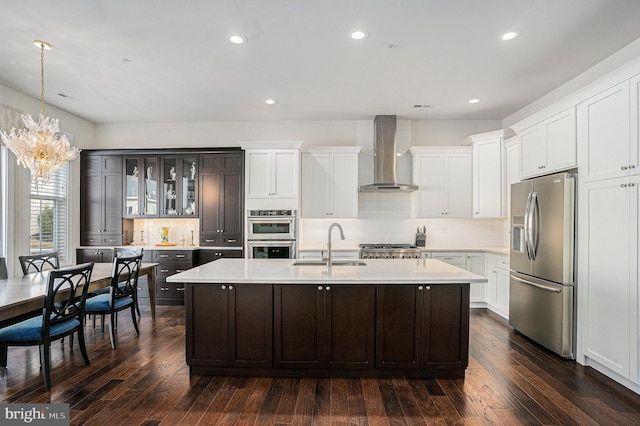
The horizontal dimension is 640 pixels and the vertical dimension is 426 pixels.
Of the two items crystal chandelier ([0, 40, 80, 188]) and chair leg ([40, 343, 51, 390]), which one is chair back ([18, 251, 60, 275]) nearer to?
crystal chandelier ([0, 40, 80, 188])

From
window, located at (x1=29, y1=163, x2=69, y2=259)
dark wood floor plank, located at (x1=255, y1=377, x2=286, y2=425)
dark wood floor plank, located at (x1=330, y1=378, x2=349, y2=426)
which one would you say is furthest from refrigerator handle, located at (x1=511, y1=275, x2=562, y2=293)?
window, located at (x1=29, y1=163, x2=69, y2=259)

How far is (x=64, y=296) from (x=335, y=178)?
3.79 meters

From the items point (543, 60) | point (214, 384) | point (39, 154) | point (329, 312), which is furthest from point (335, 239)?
point (39, 154)

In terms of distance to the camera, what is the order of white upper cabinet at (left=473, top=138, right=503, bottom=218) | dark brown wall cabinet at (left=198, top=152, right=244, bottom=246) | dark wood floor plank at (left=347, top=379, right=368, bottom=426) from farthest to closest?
dark brown wall cabinet at (left=198, top=152, right=244, bottom=246), white upper cabinet at (left=473, top=138, right=503, bottom=218), dark wood floor plank at (left=347, top=379, right=368, bottom=426)

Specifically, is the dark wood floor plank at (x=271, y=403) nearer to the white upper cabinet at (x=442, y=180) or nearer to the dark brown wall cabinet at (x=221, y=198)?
the dark brown wall cabinet at (x=221, y=198)

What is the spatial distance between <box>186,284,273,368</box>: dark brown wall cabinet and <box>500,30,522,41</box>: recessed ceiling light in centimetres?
313

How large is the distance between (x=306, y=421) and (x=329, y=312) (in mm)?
828

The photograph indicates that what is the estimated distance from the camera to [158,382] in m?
2.76

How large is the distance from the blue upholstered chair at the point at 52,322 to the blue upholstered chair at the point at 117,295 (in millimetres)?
452

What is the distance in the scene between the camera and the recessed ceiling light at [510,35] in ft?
9.64

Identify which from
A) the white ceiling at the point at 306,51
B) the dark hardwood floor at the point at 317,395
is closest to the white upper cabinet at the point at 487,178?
the white ceiling at the point at 306,51

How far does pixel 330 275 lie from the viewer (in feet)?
9.07

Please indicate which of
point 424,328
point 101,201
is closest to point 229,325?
point 424,328

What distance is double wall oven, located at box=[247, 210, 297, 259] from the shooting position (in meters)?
5.10
